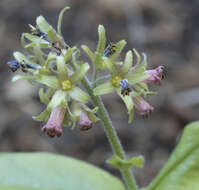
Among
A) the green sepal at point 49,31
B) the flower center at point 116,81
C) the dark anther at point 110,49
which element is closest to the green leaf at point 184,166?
the flower center at point 116,81

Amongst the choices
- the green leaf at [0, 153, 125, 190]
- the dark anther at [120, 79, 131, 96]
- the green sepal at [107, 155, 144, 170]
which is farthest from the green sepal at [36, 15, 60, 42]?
the green leaf at [0, 153, 125, 190]

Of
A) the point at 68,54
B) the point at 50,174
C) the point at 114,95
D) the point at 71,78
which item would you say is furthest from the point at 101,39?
the point at 114,95

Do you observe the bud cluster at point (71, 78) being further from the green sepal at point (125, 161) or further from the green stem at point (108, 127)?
the green sepal at point (125, 161)

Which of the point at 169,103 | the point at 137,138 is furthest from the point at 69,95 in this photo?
the point at 169,103

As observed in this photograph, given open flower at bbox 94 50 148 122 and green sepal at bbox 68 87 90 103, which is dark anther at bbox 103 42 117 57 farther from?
green sepal at bbox 68 87 90 103

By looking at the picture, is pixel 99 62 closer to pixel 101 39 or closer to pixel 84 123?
pixel 101 39
